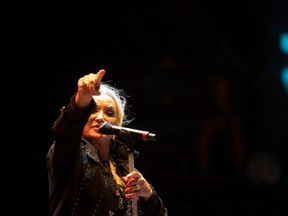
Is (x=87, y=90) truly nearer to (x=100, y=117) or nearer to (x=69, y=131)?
(x=69, y=131)

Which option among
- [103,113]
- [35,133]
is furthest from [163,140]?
[103,113]

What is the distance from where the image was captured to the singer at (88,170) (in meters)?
1.57

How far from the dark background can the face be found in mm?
1021

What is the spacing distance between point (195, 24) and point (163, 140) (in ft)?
2.69

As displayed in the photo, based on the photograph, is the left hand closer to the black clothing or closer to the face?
the black clothing

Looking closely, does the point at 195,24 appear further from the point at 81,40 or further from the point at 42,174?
the point at 42,174

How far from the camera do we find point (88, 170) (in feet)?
5.53

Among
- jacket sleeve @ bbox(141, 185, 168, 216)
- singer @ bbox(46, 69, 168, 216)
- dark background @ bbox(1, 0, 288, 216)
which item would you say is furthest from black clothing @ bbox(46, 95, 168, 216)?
dark background @ bbox(1, 0, 288, 216)

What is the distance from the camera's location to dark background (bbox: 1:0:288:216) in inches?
123

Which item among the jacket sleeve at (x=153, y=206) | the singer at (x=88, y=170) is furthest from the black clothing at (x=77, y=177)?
the jacket sleeve at (x=153, y=206)

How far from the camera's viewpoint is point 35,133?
2734 mm

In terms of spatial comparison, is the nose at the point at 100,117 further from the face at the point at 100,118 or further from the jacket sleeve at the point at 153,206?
the jacket sleeve at the point at 153,206

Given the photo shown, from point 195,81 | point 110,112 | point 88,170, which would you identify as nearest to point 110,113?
point 110,112

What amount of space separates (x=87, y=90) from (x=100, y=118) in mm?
295
